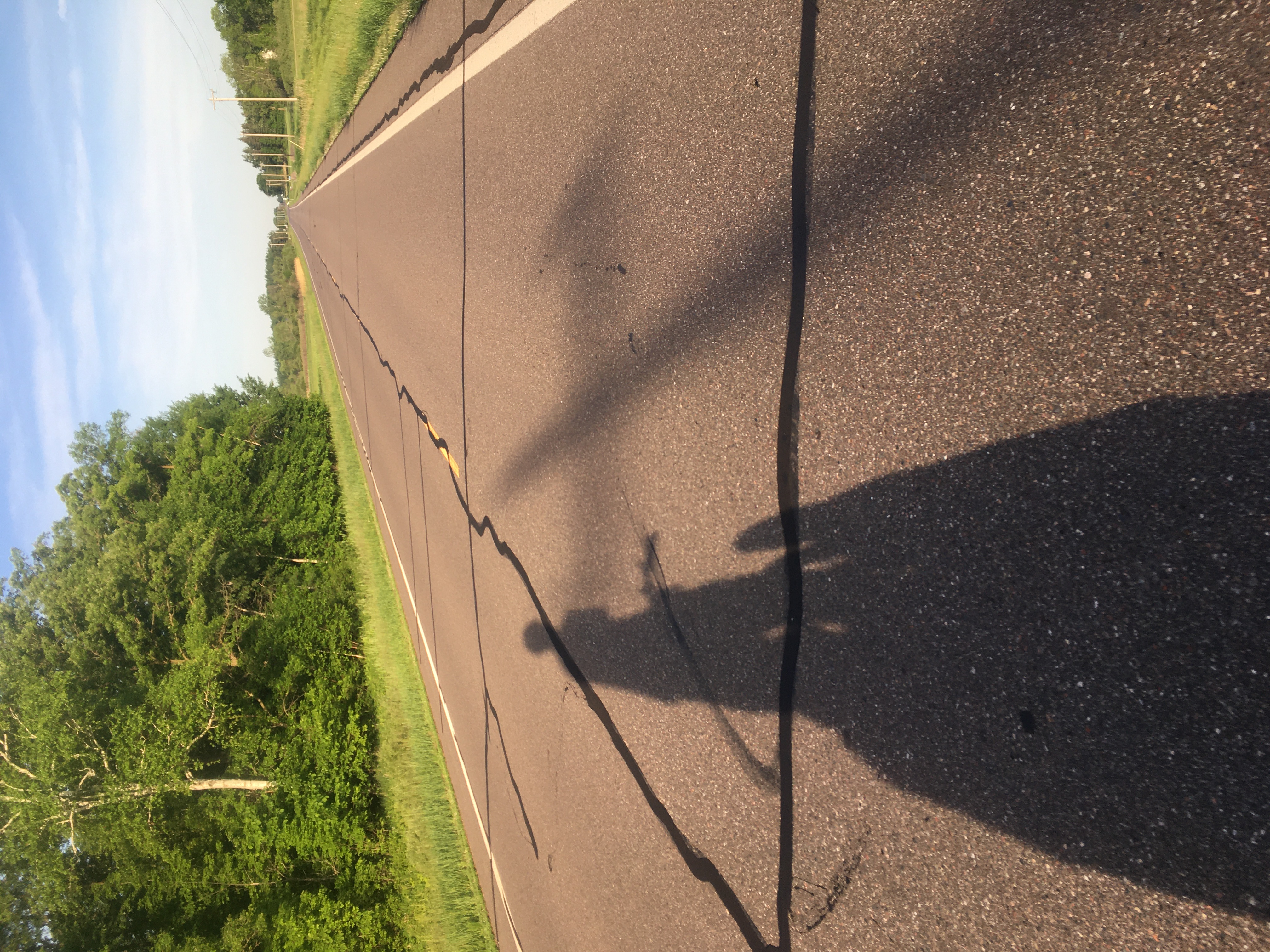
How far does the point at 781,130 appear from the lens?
116 inches

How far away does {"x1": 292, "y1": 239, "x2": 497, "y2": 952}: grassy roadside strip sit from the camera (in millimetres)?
6828

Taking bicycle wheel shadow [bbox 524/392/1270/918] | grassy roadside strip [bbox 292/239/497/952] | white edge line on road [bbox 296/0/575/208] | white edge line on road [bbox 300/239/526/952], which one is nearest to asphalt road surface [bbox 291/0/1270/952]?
bicycle wheel shadow [bbox 524/392/1270/918]

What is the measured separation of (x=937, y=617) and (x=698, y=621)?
1342 mm

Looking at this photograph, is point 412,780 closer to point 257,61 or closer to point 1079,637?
point 1079,637

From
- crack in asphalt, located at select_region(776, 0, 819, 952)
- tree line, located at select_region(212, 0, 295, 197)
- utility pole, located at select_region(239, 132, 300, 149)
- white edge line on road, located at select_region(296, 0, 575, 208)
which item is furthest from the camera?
tree line, located at select_region(212, 0, 295, 197)

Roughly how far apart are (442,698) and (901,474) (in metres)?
6.54

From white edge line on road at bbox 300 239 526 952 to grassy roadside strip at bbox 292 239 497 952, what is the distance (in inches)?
17.1

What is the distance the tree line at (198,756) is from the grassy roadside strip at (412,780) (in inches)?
50.6

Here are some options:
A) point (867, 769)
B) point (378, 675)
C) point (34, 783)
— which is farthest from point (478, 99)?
point (34, 783)

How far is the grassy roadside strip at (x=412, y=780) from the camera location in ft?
22.4

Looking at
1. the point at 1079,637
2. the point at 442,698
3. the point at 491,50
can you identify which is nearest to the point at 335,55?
the point at 491,50

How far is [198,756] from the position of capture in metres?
13.1

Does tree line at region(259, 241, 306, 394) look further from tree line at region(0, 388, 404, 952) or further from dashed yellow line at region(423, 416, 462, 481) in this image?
dashed yellow line at region(423, 416, 462, 481)

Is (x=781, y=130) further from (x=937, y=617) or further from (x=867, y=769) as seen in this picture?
(x=867, y=769)
